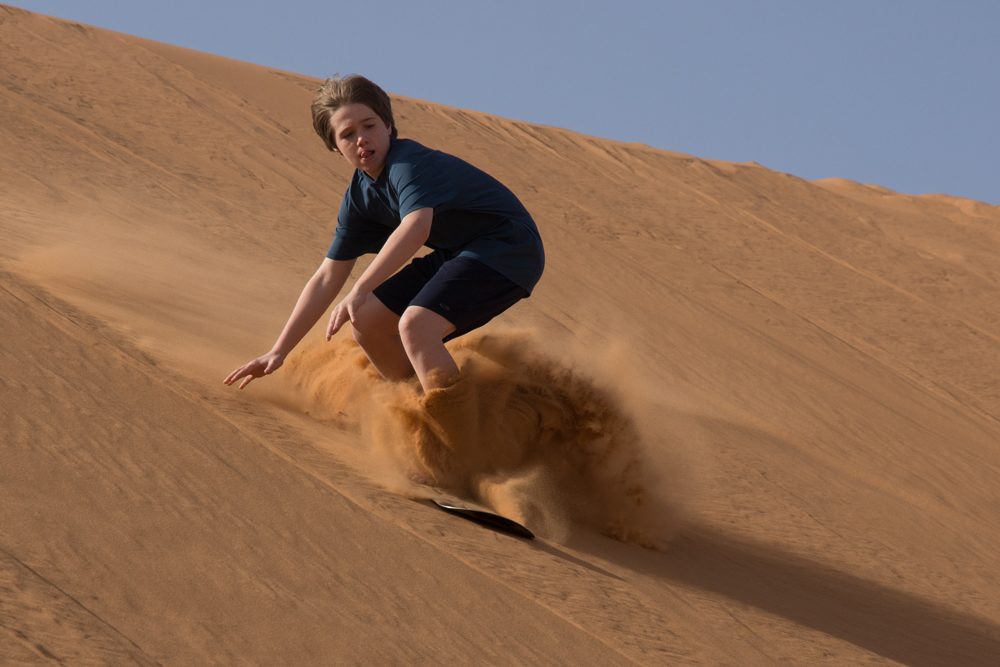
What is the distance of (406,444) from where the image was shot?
422cm

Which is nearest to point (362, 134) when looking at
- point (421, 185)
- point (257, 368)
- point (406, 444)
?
point (421, 185)

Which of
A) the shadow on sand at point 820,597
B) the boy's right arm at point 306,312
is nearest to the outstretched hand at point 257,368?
the boy's right arm at point 306,312

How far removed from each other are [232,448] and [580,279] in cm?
754

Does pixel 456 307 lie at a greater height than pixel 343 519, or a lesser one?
greater

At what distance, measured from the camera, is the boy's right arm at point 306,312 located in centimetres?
436

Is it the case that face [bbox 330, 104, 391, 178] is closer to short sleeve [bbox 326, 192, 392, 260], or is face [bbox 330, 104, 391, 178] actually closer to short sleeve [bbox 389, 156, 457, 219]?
short sleeve [bbox 389, 156, 457, 219]

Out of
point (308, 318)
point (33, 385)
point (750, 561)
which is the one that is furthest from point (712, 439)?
point (33, 385)

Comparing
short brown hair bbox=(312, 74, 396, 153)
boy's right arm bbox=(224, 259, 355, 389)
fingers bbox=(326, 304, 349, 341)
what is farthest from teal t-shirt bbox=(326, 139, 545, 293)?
fingers bbox=(326, 304, 349, 341)

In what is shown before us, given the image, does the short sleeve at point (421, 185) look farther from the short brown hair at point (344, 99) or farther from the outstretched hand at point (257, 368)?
the outstretched hand at point (257, 368)

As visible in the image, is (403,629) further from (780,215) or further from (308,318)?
(780,215)

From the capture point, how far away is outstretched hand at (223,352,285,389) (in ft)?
14.1

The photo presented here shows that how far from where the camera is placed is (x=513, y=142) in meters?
16.2

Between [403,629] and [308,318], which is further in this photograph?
[308,318]

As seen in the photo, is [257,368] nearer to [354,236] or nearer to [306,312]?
Answer: [306,312]
